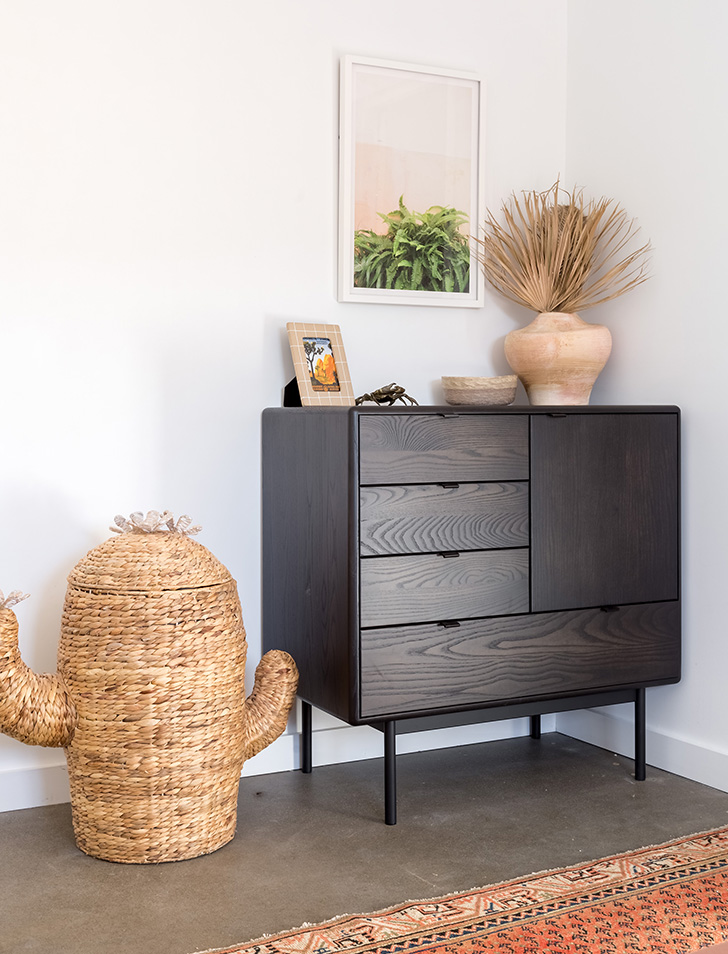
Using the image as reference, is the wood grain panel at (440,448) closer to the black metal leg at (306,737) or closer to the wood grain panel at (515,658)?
the wood grain panel at (515,658)

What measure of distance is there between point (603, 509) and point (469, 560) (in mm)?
389

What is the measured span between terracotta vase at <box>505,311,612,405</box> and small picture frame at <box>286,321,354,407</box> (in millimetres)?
480

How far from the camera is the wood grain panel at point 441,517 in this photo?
2.11 meters

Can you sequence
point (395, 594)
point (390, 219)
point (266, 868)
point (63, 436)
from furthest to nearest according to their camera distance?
point (390, 219), point (63, 436), point (395, 594), point (266, 868)

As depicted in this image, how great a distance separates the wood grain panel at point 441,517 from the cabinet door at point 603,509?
0.07 metres

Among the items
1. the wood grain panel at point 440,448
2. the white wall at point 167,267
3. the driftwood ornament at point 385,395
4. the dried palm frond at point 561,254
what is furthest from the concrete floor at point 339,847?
the dried palm frond at point 561,254

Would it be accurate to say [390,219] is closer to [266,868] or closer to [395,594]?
[395,594]

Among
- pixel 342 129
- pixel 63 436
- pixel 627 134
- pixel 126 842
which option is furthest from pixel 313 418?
pixel 627 134

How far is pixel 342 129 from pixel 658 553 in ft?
4.40

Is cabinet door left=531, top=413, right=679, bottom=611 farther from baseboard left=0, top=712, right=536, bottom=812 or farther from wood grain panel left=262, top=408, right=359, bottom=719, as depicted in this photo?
baseboard left=0, top=712, right=536, bottom=812

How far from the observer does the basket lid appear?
194 cm

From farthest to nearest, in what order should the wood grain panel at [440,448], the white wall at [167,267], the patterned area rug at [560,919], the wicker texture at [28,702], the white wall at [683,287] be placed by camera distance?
the white wall at [683,287]
the white wall at [167,267]
the wood grain panel at [440,448]
the wicker texture at [28,702]
the patterned area rug at [560,919]

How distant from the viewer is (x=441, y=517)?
2.18 meters

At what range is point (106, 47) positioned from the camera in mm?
2285
